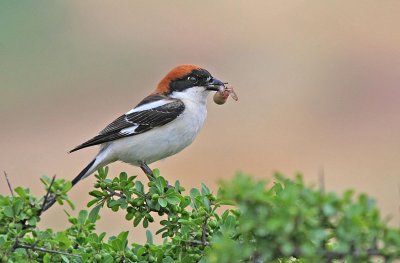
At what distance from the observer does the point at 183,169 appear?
12258mm

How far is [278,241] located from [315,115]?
12.5m

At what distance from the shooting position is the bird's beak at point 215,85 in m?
6.11

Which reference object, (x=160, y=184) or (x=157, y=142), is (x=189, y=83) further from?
(x=160, y=184)

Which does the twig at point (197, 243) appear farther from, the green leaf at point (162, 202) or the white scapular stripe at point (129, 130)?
the white scapular stripe at point (129, 130)

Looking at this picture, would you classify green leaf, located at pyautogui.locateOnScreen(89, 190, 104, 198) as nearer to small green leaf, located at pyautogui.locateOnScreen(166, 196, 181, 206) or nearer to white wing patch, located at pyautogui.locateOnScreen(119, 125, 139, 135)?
small green leaf, located at pyautogui.locateOnScreen(166, 196, 181, 206)

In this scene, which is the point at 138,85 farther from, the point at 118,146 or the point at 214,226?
the point at 214,226

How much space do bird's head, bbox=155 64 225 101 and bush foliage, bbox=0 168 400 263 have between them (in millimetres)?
1993

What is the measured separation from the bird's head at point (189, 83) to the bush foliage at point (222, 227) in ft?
6.54

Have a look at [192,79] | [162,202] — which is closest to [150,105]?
[192,79]

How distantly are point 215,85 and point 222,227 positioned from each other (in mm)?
2907

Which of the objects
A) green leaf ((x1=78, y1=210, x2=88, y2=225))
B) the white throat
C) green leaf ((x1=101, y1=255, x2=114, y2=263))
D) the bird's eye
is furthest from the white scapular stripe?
green leaf ((x1=101, y1=255, x2=114, y2=263))

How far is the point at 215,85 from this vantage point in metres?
6.12

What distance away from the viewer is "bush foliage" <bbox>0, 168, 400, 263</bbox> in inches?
86.7

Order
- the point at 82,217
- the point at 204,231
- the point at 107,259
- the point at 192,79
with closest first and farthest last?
the point at 107,259 → the point at 204,231 → the point at 82,217 → the point at 192,79
